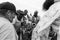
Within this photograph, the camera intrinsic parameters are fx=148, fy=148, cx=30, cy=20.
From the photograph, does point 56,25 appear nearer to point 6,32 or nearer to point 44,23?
point 44,23

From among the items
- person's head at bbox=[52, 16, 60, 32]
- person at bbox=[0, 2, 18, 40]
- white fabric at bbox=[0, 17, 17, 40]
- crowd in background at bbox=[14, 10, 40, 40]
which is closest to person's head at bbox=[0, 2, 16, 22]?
person at bbox=[0, 2, 18, 40]

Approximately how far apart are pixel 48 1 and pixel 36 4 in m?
6.39

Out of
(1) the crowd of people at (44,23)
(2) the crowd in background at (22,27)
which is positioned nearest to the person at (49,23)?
(1) the crowd of people at (44,23)

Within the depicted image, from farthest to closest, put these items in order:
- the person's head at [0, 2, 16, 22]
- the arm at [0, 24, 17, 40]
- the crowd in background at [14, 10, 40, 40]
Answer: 1. the crowd in background at [14, 10, 40, 40]
2. the person's head at [0, 2, 16, 22]
3. the arm at [0, 24, 17, 40]

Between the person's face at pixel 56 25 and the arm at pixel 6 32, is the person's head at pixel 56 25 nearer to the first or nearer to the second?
the person's face at pixel 56 25

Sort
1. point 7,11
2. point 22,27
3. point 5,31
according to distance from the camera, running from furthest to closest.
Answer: point 22,27 < point 7,11 < point 5,31

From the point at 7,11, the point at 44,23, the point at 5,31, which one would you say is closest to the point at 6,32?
the point at 5,31

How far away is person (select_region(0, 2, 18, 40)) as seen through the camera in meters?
1.35

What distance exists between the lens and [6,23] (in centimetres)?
138

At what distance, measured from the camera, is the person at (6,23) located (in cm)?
135

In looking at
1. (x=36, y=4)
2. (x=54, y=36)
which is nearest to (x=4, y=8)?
(x=54, y=36)

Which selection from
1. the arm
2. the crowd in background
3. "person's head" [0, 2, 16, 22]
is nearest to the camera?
the arm

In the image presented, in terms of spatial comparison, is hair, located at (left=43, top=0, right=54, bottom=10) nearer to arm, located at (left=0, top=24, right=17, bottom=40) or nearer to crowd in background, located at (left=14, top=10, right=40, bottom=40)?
arm, located at (left=0, top=24, right=17, bottom=40)

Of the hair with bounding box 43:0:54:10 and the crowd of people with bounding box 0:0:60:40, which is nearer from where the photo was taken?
the crowd of people with bounding box 0:0:60:40
